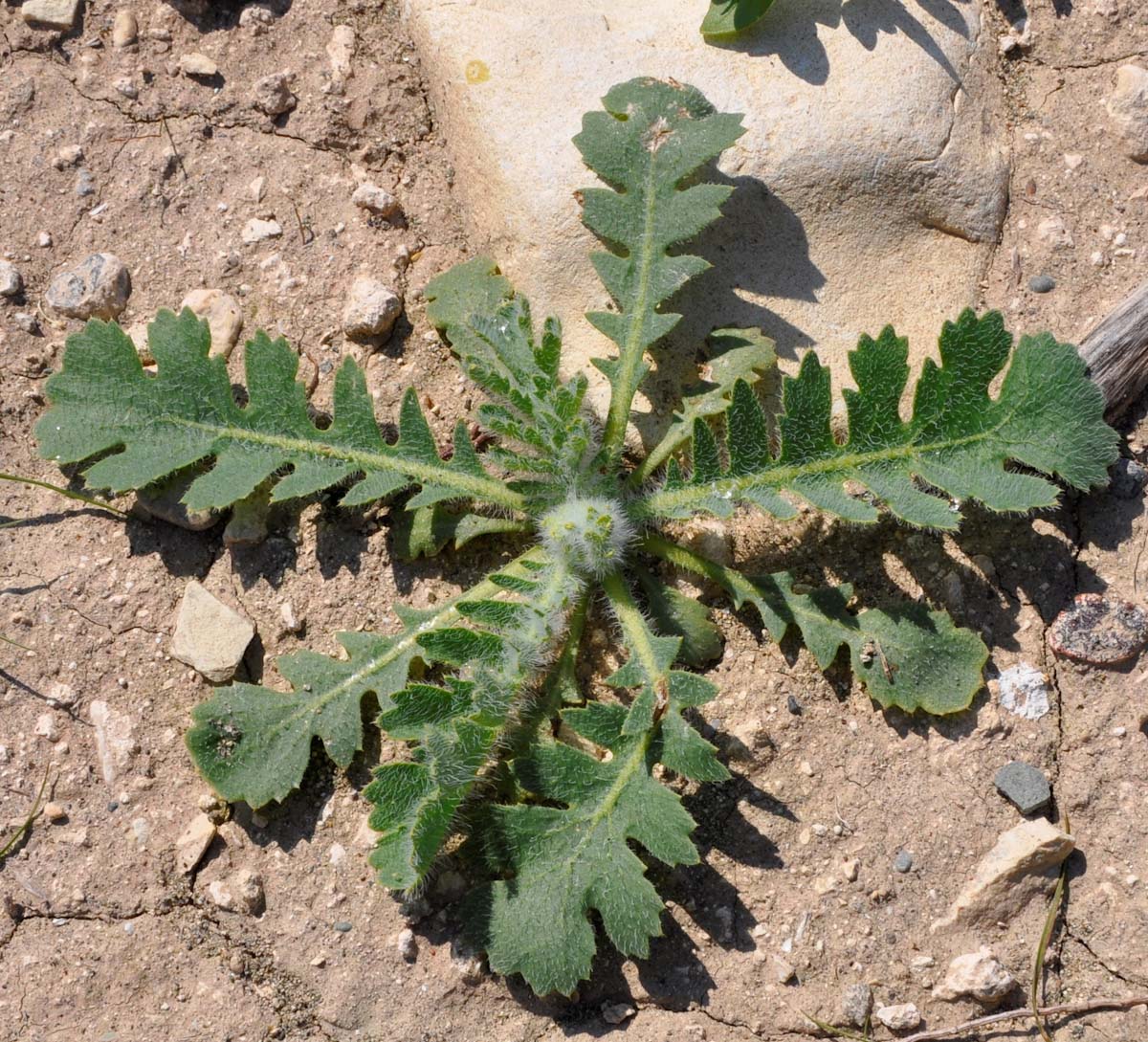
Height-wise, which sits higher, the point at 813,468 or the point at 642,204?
the point at 642,204

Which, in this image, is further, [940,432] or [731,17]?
[731,17]

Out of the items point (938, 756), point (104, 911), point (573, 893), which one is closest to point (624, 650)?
point (573, 893)

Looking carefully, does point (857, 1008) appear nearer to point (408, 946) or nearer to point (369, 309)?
point (408, 946)

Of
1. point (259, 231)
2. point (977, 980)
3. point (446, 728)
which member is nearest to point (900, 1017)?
point (977, 980)

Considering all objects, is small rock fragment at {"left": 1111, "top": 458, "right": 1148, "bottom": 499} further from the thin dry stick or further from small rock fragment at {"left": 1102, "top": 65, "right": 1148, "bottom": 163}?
the thin dry stick

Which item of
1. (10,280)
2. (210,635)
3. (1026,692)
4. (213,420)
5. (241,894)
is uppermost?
(10,280)

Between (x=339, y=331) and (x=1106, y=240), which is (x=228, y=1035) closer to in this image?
(x=339, y=331)

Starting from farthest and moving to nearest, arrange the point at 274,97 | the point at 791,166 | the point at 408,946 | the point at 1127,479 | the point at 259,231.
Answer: the point at 274,97
the point at 259,231
the point at 791,166
the point at 1127,479
the point at 408,946

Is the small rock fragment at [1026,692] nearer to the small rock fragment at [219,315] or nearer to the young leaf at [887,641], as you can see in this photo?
the young leaf at [887,641]
